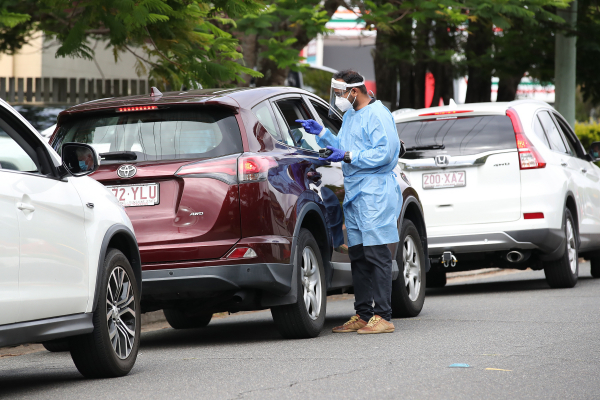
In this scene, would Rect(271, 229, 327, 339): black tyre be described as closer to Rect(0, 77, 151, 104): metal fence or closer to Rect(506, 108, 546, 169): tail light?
Rect(506, 108, 546, 169): tail light

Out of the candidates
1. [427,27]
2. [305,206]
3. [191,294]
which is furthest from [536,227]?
[427,27]

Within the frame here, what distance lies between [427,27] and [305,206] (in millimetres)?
11483

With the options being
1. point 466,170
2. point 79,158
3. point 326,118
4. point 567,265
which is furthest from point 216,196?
point 567,265

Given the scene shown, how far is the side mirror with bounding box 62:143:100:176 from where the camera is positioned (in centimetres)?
562

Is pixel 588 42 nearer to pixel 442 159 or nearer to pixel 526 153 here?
pixel 526 153

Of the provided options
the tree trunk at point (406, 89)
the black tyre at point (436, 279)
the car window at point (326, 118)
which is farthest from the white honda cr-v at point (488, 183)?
the tree trunk at point (406, 89)

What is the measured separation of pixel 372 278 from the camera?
7719mm

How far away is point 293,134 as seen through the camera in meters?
7.57

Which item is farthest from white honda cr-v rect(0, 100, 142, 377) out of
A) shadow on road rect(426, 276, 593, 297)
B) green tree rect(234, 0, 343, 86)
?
green tree rect(234, 0, 343, 86)

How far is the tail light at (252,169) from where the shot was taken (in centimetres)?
660

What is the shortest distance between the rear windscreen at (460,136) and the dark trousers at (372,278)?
2.96m

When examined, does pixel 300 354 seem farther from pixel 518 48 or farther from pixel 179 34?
pixel 518 48

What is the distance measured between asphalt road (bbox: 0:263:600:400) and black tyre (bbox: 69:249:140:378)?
11 centimetres

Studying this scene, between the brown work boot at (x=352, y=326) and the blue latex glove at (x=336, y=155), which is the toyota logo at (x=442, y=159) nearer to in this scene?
the brown work boot at (x=352, y=326)
